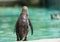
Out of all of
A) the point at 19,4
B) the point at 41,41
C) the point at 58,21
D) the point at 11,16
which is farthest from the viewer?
the point at 19,4

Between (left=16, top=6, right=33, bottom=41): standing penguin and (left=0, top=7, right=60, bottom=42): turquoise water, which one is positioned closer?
(left=16, top=6, right=33, bottom=41): standing penguin

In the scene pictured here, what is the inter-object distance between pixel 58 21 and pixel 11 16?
2.23 m

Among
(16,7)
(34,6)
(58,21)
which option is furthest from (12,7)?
(58,21)

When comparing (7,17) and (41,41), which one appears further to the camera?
(7,17)

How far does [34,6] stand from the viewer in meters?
11.7

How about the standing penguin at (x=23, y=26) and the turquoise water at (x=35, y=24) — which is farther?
the turquoise water at (x=35, y=24)

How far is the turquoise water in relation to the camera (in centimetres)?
558

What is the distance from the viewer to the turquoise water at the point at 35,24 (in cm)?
558

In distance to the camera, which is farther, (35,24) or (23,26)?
(35,24)

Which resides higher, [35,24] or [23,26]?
[23,26]

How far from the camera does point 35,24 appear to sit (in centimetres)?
761

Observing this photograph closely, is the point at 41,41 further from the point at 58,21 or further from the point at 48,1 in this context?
the point at 48,1

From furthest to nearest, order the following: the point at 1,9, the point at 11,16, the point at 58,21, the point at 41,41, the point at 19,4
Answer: the point at 19,4 < the point at 1,9 < the point at 11,16 < the point at 58,21 < the point at 41,41

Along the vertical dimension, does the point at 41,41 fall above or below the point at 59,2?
below
